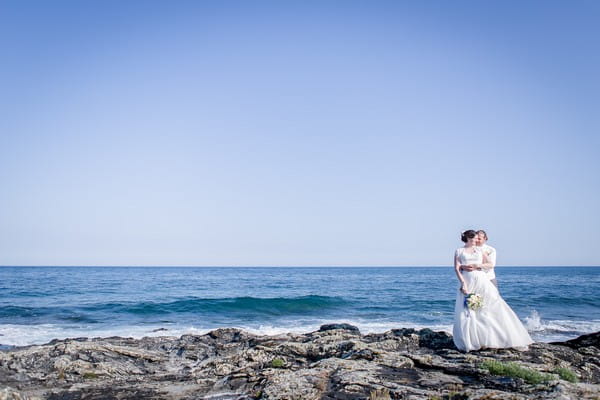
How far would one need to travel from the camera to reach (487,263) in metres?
9.27

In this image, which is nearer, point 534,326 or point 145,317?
point 534,326

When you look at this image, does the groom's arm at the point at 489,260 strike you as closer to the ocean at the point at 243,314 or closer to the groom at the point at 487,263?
the groom at the point at 487,263

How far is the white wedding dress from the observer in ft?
28.3

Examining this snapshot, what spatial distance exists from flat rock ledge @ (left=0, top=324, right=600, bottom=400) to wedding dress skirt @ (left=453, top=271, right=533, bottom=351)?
277 millimetres

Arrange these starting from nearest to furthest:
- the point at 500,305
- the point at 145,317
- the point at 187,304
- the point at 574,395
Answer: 1. the point at 574,395
2. the point at 500,305
3. the point at 145,317
4. the point at 187,304

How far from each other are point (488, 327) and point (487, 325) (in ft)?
0.14

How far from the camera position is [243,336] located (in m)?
12.3

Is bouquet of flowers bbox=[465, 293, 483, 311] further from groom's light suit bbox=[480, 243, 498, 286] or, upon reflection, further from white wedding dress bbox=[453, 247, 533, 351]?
groom's light suit bbox=[480, 243, 498, 286]

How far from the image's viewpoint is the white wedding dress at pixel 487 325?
8.62m

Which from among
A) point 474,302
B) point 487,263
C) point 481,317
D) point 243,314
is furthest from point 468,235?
point 243,314

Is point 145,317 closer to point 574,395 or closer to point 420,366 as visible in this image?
point 420,366

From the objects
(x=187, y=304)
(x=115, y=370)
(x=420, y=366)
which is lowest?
(x=187, y=304)

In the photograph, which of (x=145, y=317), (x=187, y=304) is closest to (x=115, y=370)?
(x=145, y=317)

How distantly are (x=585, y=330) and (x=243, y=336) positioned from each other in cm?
1831
